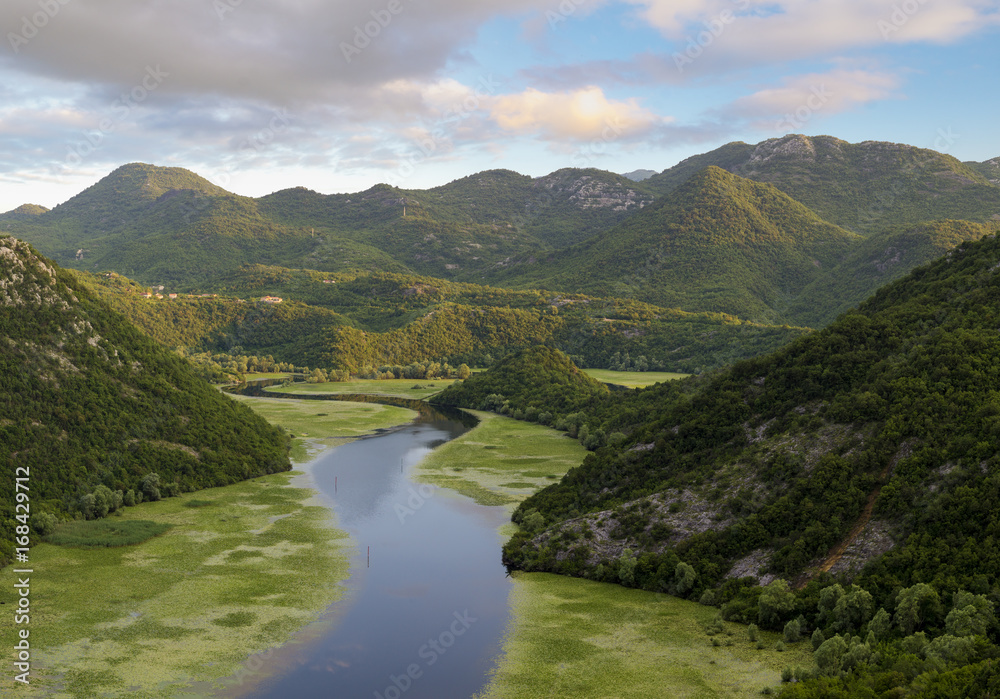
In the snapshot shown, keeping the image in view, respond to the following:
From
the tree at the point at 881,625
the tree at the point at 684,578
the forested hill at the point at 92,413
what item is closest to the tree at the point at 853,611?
the tree at the point at 881,625

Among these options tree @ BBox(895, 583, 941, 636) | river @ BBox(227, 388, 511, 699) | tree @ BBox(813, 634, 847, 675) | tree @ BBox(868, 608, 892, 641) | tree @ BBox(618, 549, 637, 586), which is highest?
tree @ BBox(895, 583, 941, 636)

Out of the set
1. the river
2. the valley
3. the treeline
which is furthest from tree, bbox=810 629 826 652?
the river

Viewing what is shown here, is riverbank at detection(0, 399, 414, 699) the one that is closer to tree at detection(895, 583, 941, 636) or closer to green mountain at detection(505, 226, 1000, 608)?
green mountain at detection(505, 226, 1000, 608)

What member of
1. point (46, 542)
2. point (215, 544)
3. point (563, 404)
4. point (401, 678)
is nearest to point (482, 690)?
point (401, 678)

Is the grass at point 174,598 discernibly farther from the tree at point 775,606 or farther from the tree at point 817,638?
the tree at point 817,638

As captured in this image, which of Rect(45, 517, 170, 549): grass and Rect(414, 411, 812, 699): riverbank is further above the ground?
Rect(45, 517, 170, 549): grass

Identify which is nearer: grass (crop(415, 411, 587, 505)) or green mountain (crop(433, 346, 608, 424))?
grass (crop(415, 411, 587, 505))

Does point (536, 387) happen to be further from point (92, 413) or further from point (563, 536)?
point (563, 536)
